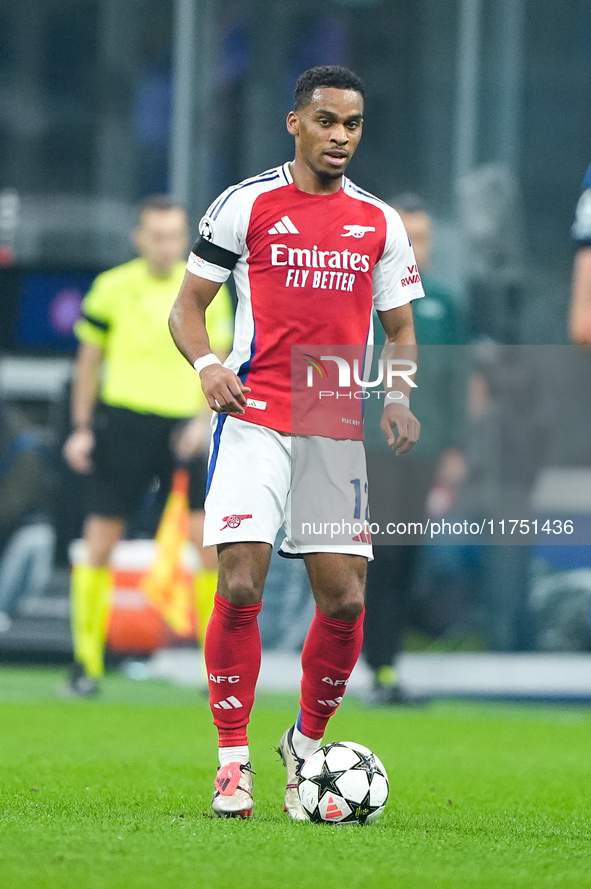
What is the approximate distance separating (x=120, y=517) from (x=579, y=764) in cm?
284

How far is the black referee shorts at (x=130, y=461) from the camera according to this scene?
736cm

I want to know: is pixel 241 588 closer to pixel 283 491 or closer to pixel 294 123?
pixel 283 491

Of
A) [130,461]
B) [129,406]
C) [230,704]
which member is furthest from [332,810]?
[129,406]

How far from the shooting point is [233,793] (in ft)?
12.3

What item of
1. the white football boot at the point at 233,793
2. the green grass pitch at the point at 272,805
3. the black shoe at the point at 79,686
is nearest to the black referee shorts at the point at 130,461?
the black shoe at the point at 79,686

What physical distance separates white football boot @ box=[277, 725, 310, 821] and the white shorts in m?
0.50

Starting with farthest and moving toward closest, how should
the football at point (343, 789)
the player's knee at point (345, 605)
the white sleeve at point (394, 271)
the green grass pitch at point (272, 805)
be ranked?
the white sleeve at point (394, 271), the player's knee at point (345, 605), the football at point (343, 789), the green grass pitch at point (272, 805)

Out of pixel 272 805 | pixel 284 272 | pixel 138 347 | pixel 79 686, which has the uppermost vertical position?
pixel 284 272

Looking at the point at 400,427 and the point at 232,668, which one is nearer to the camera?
the point at 232,668

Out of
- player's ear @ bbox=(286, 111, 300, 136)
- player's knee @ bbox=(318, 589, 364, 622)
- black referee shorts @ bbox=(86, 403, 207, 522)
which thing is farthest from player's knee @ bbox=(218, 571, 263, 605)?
black referee shorts @ bbox=(86, 403, 207, 522)

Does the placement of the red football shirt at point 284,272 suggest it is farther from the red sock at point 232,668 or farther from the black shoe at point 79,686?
the black shoe at point 79,686

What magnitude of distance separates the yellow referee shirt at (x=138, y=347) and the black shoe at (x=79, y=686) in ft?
4.09

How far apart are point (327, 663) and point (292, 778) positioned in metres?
0.30

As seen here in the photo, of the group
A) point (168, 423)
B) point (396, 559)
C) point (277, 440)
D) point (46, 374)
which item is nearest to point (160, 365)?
point (168, 423)
